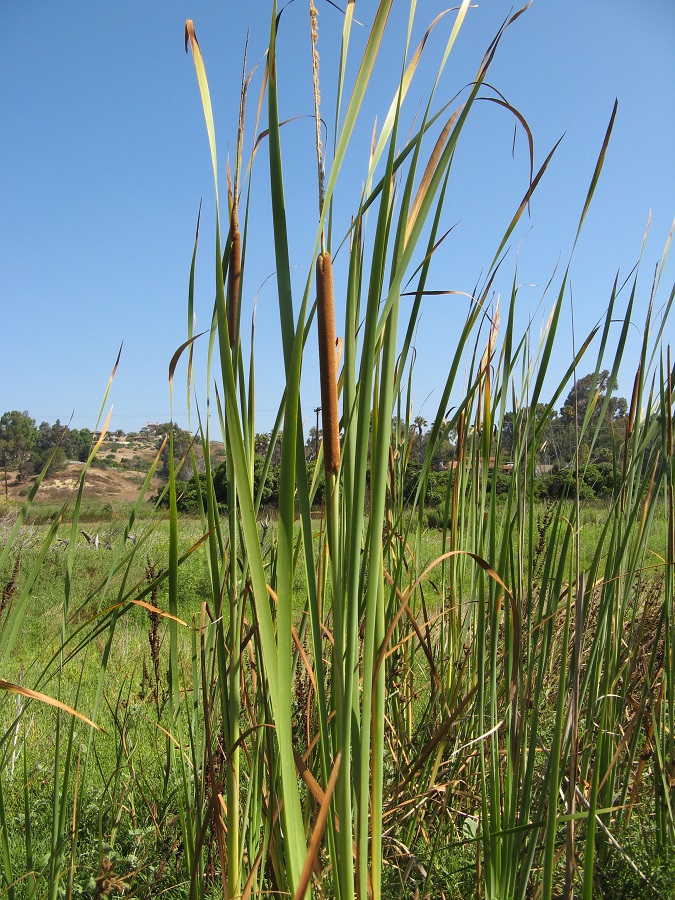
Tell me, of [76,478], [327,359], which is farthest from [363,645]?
[76,478]

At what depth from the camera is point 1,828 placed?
3.27 feet

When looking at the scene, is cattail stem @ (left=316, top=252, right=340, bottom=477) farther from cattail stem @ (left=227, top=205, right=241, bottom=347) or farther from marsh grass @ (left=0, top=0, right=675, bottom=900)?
cattail stem @ (left=227, top=205, right=241, bottom=347)

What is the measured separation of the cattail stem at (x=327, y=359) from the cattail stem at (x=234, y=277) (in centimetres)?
20

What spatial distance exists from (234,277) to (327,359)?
0.82ft

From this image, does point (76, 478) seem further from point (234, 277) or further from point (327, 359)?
point (327, 359)

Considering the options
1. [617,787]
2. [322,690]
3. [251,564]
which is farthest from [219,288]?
[617,787]

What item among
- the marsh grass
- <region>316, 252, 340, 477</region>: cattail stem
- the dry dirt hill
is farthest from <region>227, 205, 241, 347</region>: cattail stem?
the dry dirt hill

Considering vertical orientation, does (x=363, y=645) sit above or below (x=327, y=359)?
below

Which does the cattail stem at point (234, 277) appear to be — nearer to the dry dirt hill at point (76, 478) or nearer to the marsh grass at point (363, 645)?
the marsh grass at point (363, 645)

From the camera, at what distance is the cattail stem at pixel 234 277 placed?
794 mm

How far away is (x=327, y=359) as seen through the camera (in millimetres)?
625

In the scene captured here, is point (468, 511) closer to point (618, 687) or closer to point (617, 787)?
point (618, 687)

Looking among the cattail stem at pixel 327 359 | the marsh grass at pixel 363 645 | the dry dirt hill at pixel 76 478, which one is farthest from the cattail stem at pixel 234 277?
the dry dirt hill at pixel 76 478

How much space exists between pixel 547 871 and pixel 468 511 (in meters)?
0.93
